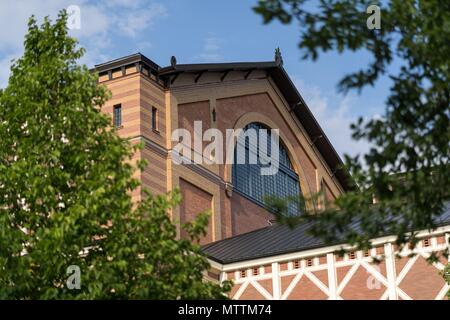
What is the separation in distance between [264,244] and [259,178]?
1015cm

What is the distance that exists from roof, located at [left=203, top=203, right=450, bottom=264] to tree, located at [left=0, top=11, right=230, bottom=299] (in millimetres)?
13709

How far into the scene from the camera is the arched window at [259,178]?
44.7m

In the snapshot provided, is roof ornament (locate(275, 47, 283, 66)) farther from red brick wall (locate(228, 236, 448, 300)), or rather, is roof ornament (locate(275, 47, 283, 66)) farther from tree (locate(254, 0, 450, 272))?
tree (locate(254, 0, 450, 272))


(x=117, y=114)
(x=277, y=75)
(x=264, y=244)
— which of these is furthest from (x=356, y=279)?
(x=277, y=75)

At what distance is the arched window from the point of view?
44.7 meters

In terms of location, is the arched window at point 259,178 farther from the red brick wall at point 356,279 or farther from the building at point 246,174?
the red brick wall at point 356,279

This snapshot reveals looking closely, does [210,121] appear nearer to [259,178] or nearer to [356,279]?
[259,178]

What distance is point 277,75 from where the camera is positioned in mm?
48844

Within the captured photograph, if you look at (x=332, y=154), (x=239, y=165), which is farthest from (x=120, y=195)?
(x=332, y=154)

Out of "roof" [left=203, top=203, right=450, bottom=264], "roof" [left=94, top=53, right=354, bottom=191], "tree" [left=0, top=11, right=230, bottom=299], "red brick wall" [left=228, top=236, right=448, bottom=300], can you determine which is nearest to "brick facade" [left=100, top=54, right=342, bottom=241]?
"roof" [left=94, top=53, right=354, bottom=191]

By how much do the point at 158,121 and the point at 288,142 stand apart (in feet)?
42.2

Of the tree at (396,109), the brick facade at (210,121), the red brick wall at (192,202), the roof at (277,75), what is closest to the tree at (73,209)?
the tree at (396,109)

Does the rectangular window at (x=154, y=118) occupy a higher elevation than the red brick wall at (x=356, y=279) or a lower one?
higher

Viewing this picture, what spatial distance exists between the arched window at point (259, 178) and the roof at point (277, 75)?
2754 millimetres
